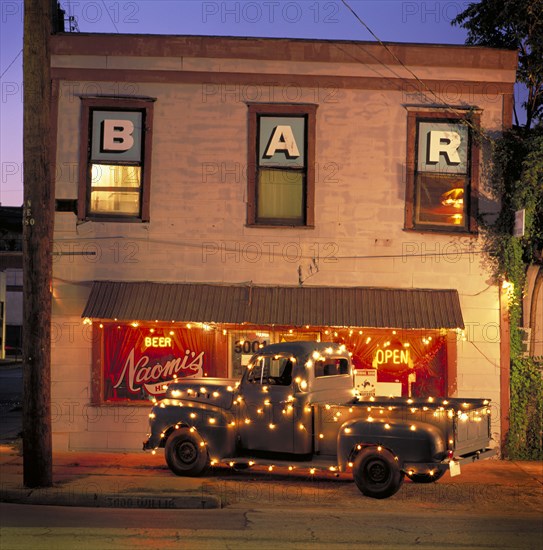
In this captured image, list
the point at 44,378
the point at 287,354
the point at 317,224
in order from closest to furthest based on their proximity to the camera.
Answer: the point at 44,378 → the point at 287,354 → the point at 317,224

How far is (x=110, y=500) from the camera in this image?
12109 millimetres

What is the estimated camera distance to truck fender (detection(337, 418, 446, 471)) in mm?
12172

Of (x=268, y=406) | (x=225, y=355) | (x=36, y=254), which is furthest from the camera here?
(x=225, y=355)

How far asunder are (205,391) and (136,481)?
1881 millimetres

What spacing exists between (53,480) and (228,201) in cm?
653

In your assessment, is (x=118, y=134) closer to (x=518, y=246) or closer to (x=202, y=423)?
(x=202, y=423)

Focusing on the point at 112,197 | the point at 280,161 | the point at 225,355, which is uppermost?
the point at 280,161

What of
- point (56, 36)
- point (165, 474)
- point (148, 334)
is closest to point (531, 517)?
point (165, 474)

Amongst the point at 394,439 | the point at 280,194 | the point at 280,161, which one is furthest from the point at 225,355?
the point at 394,439

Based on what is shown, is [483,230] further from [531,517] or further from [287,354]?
[531,517]

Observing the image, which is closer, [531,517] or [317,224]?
[531,517]

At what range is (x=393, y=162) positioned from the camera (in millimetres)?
17141

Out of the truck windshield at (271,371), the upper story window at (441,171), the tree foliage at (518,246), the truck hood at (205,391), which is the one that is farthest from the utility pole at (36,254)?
the tree foliage at (518,246)

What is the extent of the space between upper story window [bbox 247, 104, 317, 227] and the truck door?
4.07m
